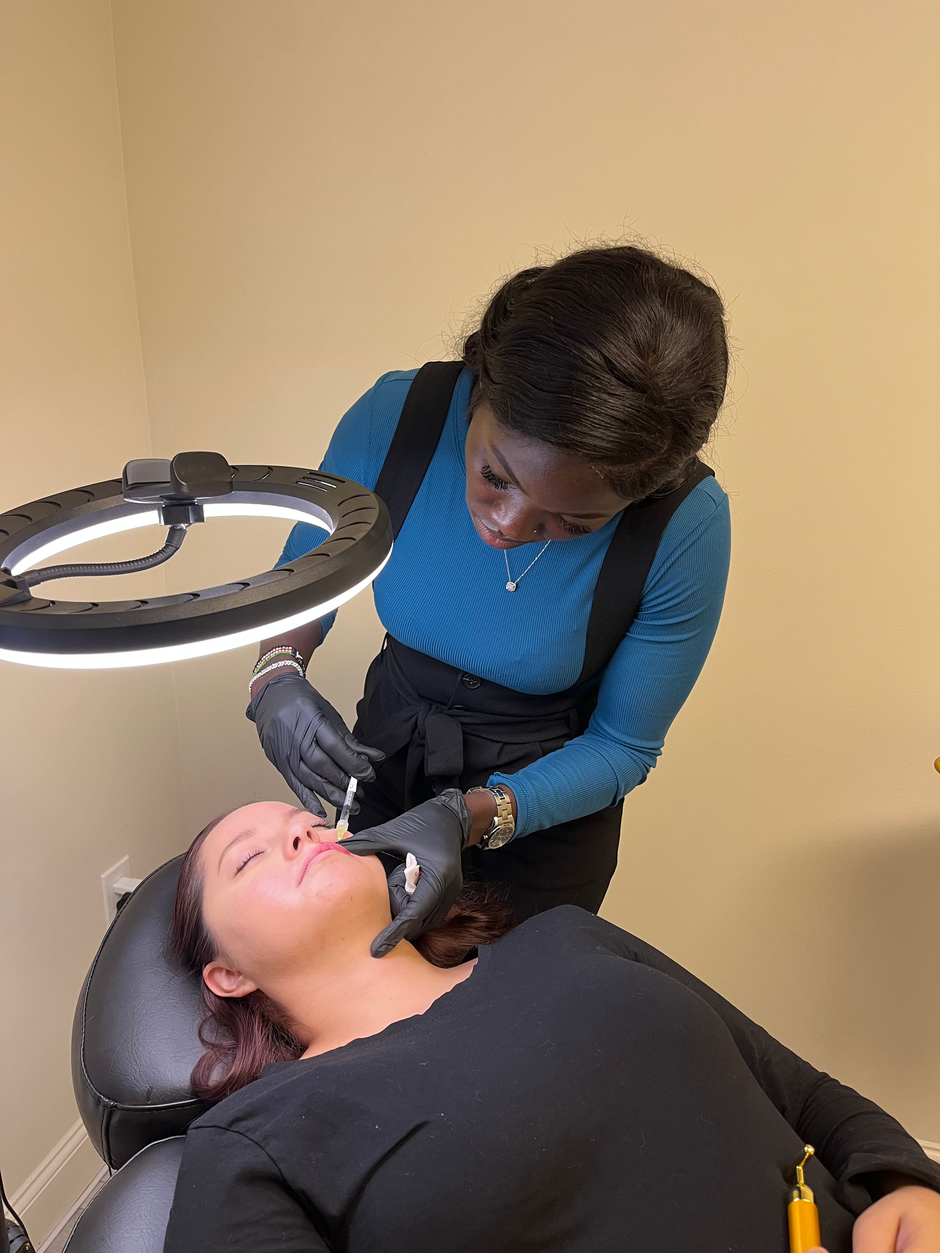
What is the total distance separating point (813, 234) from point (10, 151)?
1.51 metres

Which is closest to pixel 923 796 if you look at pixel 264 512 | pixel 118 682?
pixel 264 512

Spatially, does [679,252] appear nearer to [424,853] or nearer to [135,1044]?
[424,853]

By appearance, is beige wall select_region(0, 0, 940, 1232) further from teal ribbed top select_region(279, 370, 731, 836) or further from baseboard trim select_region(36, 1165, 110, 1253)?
teal ribbed top select_region(279, 370, 731, 836)

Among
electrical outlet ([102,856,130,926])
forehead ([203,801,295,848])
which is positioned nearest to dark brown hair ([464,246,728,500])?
forehead ([203,801,295,848])

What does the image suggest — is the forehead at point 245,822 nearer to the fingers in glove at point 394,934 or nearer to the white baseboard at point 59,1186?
the fingers in glove at point 394,934

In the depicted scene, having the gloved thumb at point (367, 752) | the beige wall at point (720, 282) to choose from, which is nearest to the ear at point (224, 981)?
the gloved thumb at point (367, 752)

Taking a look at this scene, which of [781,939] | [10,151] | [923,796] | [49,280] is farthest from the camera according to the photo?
[781,939]

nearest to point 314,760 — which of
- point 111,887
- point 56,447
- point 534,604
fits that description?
point 534,604

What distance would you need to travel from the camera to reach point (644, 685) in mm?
1346

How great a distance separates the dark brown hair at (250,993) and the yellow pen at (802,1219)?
55 centimetres

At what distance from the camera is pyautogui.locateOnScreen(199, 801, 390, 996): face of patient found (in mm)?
1216

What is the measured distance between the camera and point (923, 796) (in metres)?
1.99

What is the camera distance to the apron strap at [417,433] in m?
1.30

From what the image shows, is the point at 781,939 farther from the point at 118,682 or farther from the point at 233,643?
the point at 233,643
